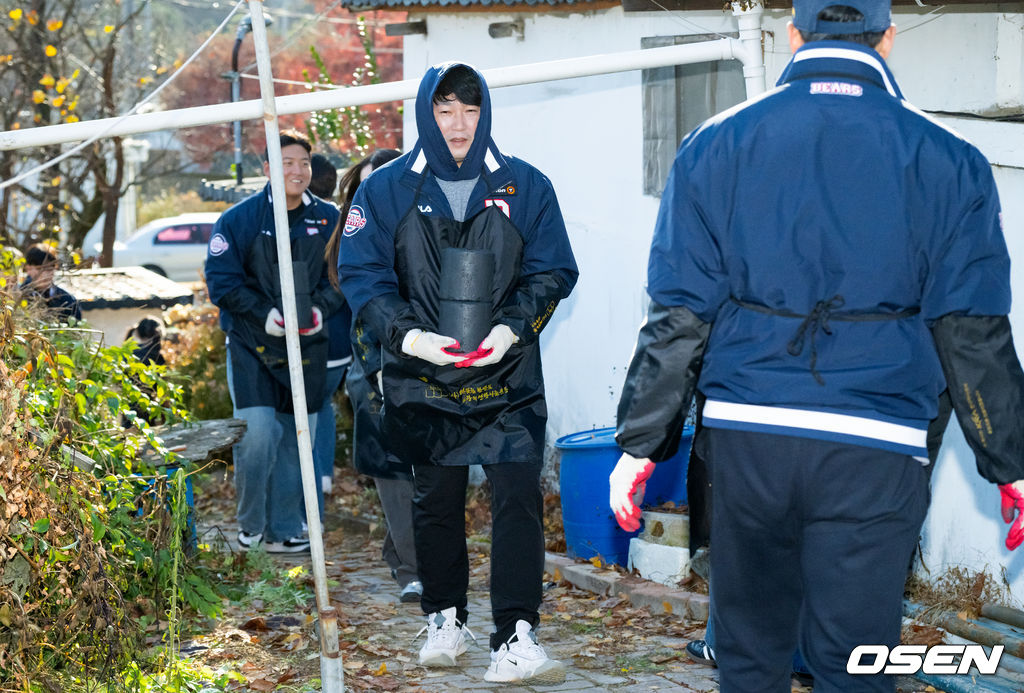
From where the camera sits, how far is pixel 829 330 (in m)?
2.92

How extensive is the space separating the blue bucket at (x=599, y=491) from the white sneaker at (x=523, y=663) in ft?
5.33

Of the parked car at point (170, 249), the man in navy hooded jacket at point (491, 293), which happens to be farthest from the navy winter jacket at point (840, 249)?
the parked car at point (170, 249)

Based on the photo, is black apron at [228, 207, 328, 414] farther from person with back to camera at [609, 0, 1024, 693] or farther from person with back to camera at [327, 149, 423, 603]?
person with back to camera at [609, 0, 1024, 693]

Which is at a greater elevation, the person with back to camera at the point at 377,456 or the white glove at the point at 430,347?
the white glove at the point at 430,347

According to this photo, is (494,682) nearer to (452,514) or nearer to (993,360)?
(452,514)

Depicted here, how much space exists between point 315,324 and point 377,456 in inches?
54.0

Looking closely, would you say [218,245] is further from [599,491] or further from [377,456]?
[599,491]

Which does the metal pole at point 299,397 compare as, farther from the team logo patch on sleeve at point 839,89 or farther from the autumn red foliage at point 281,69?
the autumn red foliage at point 281,69

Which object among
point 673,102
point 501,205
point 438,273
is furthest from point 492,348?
point 673,102

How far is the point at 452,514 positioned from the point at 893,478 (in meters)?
2.34

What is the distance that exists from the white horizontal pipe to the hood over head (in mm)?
578

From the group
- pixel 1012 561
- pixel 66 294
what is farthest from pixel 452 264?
pixel 66 294

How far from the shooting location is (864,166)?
291 centimetres

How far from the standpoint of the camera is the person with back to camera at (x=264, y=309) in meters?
7.04
